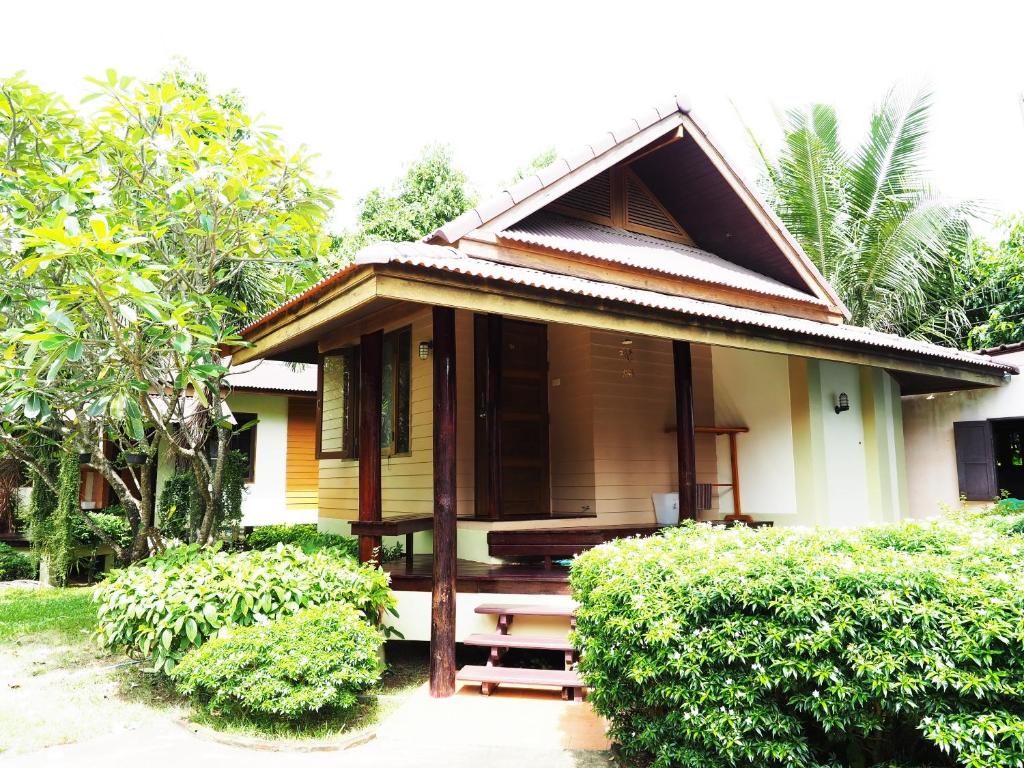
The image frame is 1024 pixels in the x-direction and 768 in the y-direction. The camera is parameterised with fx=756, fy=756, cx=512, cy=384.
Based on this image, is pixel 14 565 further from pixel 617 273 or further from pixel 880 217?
pixel 880 217

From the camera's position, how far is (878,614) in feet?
10.1

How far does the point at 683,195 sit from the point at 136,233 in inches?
267

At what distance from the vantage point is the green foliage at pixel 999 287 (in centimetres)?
1520

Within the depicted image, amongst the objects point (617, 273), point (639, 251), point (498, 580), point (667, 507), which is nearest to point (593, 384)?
point (617, 273)

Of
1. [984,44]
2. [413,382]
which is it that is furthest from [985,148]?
[413,382]

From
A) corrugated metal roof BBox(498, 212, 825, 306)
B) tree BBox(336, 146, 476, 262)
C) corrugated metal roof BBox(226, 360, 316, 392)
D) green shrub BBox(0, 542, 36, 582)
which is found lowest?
green shrub BBox(0, 542, 36, 582)

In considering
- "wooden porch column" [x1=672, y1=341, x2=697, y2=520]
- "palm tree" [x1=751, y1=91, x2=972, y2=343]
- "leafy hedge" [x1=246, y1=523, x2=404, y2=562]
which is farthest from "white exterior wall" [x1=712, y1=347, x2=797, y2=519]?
"palm tree" [x1=751, y1=91, x2=972, y2=343]

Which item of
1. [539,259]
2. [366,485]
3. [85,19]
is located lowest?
[366,485]

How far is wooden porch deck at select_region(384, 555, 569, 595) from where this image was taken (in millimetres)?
6054

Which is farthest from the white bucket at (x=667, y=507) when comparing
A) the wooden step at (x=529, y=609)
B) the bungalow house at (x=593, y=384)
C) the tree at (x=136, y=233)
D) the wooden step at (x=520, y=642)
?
the tree at (x=136, y=233)

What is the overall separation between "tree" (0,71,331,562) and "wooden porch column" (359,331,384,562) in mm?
1165

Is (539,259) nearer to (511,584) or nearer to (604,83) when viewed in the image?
(511,584)

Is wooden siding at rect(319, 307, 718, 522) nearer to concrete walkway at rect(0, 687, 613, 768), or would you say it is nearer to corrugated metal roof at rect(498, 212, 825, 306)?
corrugated metal roof at rect(498, 212, 825, 306)

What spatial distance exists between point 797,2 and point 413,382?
707cm
